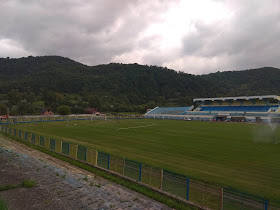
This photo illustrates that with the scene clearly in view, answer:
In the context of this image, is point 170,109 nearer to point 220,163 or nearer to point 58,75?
point 220,163

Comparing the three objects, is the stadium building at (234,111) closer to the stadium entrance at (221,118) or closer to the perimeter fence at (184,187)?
the stadium entrance at (221,118)

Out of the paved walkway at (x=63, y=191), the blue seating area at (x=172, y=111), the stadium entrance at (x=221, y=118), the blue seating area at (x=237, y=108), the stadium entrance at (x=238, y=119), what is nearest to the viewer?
the paved walkway at (x=63, y=191)

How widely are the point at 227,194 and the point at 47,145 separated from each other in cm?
2031

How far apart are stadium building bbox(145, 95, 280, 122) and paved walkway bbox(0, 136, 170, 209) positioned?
71.4 m

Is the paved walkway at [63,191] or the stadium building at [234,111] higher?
the stadium building at [234,111]

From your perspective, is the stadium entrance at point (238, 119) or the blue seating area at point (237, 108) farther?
the blue seating area at point (237, 108)

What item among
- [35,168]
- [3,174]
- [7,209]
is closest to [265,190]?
[7,209]

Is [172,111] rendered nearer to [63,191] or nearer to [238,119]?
[238,119]

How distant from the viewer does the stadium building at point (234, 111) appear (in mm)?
75825

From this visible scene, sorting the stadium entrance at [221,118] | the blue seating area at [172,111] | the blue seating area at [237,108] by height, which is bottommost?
the stadium entrance at [221,118]

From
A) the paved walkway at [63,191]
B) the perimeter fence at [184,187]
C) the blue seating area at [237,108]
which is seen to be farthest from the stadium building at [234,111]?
the paved walkway at [63,191]

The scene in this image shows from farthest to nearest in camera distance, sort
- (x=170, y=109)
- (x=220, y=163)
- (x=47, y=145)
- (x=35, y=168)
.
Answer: (x=170, y=109), (x=47, y=145), (x=220, y=163), (x=35, y=168)

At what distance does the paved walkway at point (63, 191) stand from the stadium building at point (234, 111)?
71357 mm

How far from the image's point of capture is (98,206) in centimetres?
1074
